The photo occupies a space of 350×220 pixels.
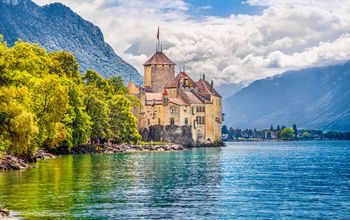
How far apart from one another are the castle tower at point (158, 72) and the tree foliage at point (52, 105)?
1144 inches

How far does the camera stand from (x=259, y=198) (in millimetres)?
41406

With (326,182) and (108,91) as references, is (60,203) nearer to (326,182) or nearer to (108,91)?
(326,182)

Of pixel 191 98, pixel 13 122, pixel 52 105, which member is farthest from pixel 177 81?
pixel 13 122

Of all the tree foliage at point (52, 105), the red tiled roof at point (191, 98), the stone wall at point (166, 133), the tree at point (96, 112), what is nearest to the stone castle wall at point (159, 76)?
the red tiled roof at point (191, 98)

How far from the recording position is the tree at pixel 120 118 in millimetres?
120750

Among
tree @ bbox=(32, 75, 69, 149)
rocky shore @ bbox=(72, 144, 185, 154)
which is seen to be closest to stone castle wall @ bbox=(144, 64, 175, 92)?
rocky shore @ bbox=(72, 144, 185, 154)

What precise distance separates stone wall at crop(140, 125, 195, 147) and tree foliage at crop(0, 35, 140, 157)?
13.6 m

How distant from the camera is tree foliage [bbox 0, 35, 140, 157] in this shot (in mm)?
49219

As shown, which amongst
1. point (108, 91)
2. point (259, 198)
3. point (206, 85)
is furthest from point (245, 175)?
point (206, 85)

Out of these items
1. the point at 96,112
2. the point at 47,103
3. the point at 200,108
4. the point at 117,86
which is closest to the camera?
the point at 47,103

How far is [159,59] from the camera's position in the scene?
17438cm

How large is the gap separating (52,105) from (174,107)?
83290mm

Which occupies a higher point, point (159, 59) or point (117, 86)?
point (159, 59)

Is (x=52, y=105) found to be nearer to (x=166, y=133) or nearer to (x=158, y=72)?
(x=166, y=133)
